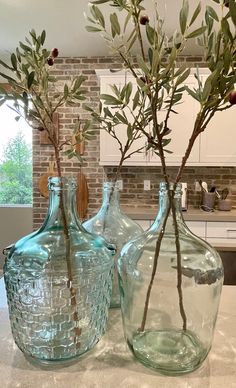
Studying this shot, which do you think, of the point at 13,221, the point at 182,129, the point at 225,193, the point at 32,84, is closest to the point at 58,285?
the point at 32,84

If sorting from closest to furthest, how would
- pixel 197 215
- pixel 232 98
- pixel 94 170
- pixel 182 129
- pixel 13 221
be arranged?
pixel 232 98, pixel 197 215, pixel 182 129, pixel 94 170, pixel 13 221

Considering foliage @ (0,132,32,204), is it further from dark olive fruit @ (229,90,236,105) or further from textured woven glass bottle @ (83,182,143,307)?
dark olive fruit @ (229,90,236,105)

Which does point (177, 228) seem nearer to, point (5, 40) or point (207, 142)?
point (207, 142)

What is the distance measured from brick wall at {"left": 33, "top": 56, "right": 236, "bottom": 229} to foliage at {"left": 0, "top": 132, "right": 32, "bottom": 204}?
517 mm

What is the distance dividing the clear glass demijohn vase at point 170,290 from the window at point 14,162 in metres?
3.87

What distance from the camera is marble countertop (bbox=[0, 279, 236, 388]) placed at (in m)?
0.63

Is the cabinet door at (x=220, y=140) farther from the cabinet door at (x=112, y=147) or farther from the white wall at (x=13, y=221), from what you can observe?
the white wall at (x=13, y=221)

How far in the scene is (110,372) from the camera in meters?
0.67

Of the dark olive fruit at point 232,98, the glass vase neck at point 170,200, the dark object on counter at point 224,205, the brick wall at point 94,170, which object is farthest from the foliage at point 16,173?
the dark olive fruit at point 232,98

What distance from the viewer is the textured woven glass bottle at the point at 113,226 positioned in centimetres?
97

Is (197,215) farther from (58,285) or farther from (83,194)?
(58,285)

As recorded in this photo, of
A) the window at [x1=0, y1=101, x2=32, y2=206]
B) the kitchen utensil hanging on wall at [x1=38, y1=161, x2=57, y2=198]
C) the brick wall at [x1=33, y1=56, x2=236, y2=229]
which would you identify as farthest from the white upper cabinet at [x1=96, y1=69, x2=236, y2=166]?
the window at [x1=0, y1=101, x2=32, y2=206]

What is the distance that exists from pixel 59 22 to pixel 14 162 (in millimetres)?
1989

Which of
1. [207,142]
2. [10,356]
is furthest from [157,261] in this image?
[207,142]
